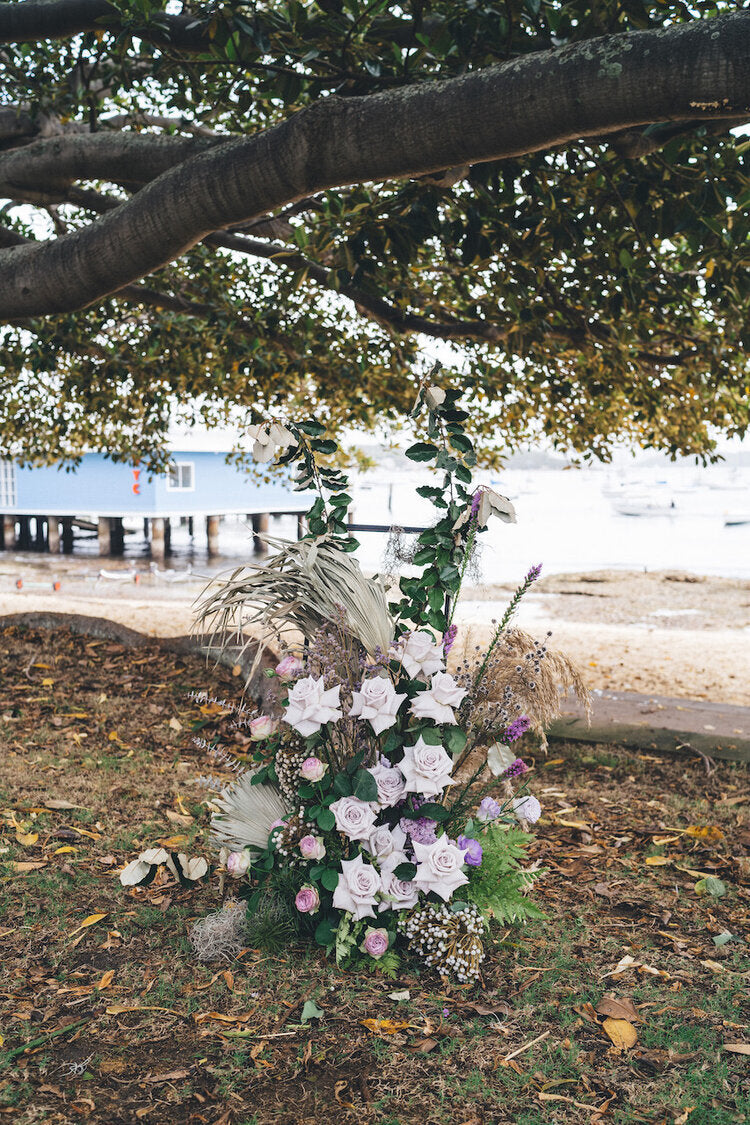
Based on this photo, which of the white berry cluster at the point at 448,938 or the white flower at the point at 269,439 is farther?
the white flower at the point at 269,439

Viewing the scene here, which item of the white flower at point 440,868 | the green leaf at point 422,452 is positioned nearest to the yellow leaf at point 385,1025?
the white flower at point 440,868

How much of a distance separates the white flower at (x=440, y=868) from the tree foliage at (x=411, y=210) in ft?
8.91

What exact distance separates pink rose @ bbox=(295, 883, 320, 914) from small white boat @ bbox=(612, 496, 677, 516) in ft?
143

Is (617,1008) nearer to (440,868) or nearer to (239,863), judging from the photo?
(440,868)

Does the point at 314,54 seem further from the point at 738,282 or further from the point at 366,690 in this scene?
the point at 366,690

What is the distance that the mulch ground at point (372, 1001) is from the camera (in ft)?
7.66

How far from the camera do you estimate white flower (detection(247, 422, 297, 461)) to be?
3.28 m

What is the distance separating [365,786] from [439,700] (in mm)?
393

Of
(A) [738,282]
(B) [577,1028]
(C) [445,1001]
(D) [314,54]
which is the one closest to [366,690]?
(C) [445,1001]

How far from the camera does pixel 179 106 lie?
246 inches

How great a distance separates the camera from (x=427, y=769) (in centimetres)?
288

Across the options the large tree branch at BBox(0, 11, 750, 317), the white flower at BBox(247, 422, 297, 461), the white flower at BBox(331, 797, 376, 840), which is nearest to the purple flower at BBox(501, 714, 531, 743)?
the white flower at BBox(331, 797, 376, 840)

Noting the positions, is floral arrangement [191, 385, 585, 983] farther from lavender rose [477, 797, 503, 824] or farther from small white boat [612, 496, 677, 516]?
small white boat [612, 496, 677, 516]

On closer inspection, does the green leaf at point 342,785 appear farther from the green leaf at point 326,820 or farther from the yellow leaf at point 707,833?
the yellow leaf at point 707,833
